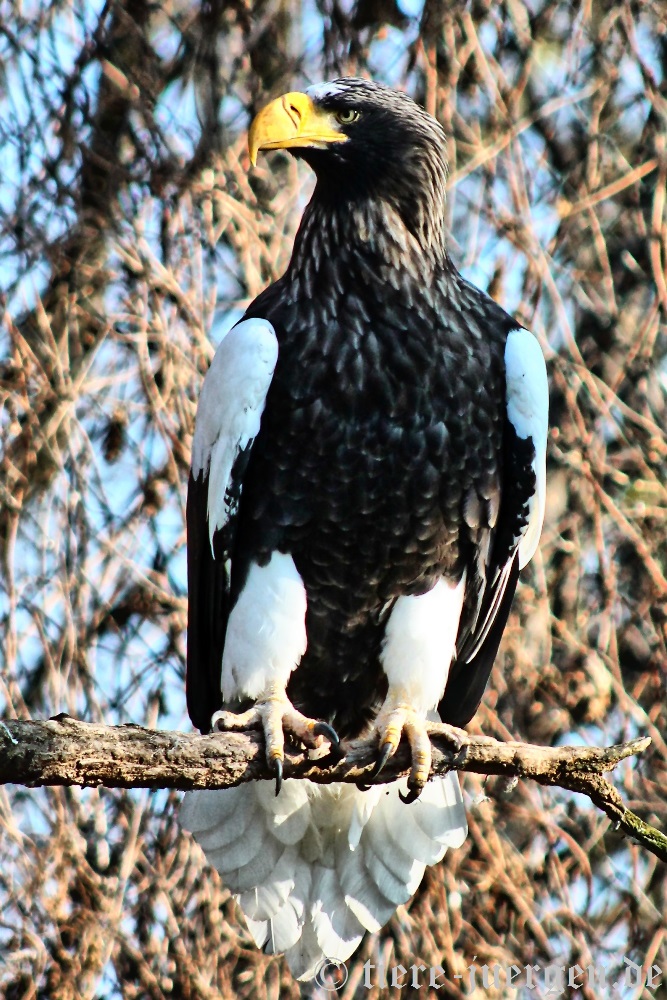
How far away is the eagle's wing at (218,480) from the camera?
3.21m

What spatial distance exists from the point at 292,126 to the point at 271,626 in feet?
3.90

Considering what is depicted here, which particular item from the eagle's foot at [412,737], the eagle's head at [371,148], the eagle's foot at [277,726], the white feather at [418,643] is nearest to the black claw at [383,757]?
the eagle's foot at [412,737]

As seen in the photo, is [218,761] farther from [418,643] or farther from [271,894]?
[271,894]

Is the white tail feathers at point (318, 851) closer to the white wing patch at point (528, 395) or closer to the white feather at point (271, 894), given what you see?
the white feather at point (271, 894)

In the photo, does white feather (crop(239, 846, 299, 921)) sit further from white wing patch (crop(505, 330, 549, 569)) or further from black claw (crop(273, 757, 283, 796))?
white wing patch (crop(505, 330, 549, 569))

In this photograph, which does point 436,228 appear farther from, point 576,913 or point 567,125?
point 576,913

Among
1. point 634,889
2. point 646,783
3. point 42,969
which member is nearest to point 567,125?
point 646,783

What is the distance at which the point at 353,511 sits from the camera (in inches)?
126

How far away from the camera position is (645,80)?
507 cm

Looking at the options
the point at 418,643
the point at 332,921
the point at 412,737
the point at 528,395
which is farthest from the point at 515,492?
the point at 332,921

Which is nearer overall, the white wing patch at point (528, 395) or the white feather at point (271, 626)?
the white feather at point (271, 626)

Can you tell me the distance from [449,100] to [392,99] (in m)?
1.33

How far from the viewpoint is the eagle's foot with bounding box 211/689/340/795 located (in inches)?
111

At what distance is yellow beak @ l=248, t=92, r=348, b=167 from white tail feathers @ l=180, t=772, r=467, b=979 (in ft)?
5.15
